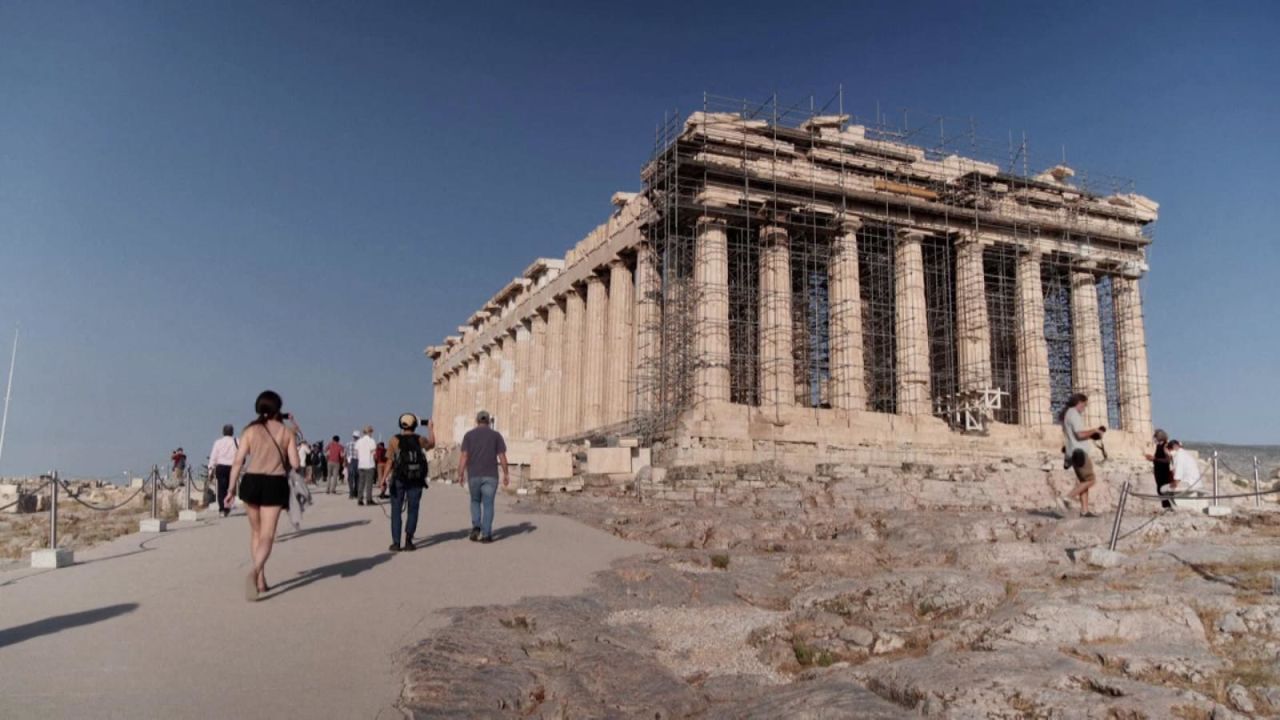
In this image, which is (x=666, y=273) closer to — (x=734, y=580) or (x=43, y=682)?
(x=734, y=580)

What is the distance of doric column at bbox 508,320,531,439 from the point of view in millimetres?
47531

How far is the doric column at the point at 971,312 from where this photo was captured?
36031 millimetres

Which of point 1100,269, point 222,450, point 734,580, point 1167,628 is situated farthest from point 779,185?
point 1167,628

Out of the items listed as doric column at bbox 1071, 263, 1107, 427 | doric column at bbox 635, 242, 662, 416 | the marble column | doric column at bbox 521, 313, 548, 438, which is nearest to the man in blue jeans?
doric column at bbox 635, 242, 662, 416

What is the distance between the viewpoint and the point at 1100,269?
129 feet

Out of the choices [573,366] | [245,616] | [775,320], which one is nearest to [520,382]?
[573,366]

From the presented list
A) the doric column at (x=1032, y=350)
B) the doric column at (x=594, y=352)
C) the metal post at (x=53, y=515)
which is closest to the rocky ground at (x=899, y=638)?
the metal post at (x=53, y=515)

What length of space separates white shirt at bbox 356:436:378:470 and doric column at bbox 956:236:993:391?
2318 cm

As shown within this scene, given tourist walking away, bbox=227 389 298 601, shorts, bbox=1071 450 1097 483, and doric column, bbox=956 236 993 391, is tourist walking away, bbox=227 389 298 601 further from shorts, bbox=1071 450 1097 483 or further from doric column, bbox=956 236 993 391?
doric column, bbox=956 236 993 391

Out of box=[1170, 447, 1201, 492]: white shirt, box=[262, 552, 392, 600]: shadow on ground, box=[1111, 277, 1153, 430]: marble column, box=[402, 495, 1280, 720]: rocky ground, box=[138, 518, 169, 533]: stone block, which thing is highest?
box=[1111, 277, 1153, 430]: marble column

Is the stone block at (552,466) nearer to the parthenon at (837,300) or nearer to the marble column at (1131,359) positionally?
the parthenon at (837,300)

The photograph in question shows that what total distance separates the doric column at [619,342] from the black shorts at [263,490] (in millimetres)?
26243

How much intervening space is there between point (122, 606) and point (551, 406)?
34888 mm

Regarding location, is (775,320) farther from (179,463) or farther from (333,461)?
(179,463)
